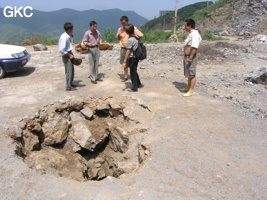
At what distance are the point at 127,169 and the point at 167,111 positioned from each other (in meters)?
1.63

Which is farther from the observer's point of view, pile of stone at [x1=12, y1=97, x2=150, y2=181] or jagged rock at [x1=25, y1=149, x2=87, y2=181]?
pile of stone at [x1=12, y1=97, x2=150, y2=181]

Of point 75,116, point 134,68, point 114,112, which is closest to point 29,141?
point 75,116

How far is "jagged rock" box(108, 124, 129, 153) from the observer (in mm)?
4562

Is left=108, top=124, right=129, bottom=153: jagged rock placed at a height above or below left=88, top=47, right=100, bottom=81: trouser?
below

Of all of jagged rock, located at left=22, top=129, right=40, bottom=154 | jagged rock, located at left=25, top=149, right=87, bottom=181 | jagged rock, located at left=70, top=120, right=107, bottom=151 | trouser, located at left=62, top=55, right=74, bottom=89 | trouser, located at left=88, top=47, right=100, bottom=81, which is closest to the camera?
jagged rock, located at left=25, top=149, right=87, bottom=181

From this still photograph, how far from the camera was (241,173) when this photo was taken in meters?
2.96

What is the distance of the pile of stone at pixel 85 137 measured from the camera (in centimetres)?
387

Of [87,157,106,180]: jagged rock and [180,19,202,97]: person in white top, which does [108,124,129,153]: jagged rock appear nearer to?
[87,157,106,180]: jagged rock

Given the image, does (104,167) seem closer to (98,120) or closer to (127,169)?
(98,120)

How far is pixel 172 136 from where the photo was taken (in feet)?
12.4

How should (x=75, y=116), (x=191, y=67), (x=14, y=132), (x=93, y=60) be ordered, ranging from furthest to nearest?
(x=93, y=60)
(x=75, y=116)
(x=191, y=67)
(x=14, y=132)

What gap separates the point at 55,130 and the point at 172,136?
2.57 m

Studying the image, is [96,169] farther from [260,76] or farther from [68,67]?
[260,76]

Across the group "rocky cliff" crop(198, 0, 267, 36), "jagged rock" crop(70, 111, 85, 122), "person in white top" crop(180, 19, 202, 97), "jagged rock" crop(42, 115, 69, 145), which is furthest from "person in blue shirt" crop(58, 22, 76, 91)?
"rocky cliff" crop(198, 0, 267, 36)
